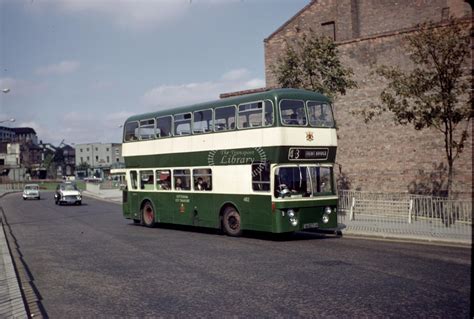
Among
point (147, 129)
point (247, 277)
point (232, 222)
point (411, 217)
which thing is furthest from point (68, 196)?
point (247, 277)

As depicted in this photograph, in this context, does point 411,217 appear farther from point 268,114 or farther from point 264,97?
point 264,97

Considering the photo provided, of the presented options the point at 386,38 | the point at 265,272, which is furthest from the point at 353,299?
the point at 386,38

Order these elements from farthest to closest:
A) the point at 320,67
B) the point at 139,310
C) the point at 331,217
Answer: the point at 320,67 → the point at 331,217 → the point at 139,310

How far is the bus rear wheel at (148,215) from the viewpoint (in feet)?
67.0

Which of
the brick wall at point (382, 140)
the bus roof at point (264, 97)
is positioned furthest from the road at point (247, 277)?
the brick wall at point (382, 140)

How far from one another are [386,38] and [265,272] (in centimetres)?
1738

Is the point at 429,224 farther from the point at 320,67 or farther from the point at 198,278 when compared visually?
the point at 198,278

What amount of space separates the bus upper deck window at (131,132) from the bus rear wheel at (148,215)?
2714 millimetres

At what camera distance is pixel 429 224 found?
1728 centimetres

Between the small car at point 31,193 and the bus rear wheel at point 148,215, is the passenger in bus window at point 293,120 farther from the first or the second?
the small car at point 31,193

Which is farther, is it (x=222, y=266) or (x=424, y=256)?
(x=424, y=256)

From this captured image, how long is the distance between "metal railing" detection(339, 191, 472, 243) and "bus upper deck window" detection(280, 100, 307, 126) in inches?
168

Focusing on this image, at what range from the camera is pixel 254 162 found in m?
15.2

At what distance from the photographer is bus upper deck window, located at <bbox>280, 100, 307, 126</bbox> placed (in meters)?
14.6
